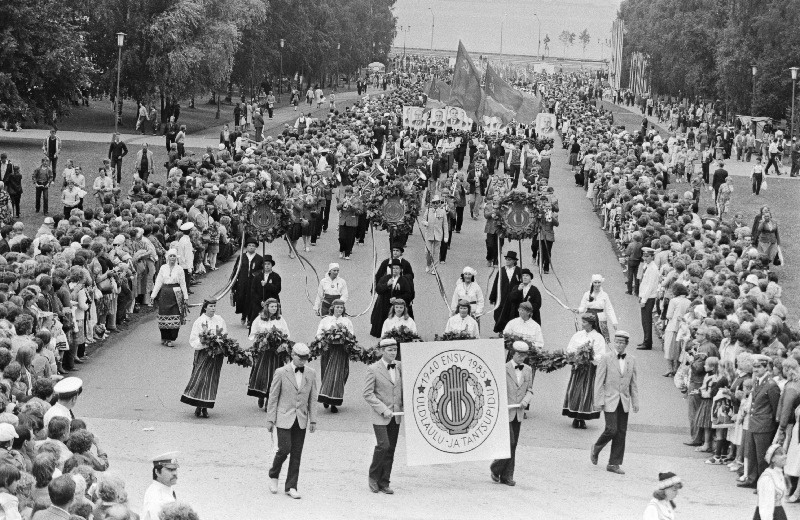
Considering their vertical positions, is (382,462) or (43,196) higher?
(43,196)

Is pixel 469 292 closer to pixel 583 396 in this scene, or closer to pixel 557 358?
pixel 557 358

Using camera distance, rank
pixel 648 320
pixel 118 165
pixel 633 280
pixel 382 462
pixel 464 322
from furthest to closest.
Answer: pixel 118 165, pixel 633 280, pixel 648 320, pixel 464 322, pixel 382 462

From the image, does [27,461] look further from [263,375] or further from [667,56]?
[667,56]

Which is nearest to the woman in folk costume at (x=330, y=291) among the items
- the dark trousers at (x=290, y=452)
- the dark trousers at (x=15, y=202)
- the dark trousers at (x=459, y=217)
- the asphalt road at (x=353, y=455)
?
the asphalt road at (x=353, y=455)

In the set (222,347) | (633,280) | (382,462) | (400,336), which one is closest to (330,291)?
(400,336)

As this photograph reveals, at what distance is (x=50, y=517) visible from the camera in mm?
9742

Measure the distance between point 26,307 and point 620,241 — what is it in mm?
18437

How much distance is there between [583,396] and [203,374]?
4629 mm

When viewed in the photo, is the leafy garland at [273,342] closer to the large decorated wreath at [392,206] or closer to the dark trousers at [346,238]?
the large decorated wreath at [392,206]

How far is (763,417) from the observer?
50.0 feet

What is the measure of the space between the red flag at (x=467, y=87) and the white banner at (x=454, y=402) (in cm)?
2263

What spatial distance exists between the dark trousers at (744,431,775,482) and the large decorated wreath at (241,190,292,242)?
1043cm

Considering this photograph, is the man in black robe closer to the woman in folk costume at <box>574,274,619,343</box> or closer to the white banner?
the woman in folk costume at <box>574,274,619,343</box>

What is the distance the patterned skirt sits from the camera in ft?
70.2
